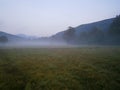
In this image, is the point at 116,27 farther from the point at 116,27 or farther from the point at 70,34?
the point at 70,34

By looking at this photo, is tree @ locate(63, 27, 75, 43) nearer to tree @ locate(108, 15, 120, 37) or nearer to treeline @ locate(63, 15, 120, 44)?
treeline @ locate(63, 15, 120, 44)

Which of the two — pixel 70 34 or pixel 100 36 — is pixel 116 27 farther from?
pixel 70 34

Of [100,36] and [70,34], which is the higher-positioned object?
[70,34]

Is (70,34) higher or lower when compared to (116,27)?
lower

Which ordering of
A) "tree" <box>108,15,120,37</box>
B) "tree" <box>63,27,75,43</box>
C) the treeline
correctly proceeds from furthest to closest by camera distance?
1. "tree" <box>63,27,75,43</box>
2. the treeline
3. "tree" <box>108,15,120,37</box>

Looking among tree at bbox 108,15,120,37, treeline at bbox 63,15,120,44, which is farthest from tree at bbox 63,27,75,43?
tree at bbox 108,15,120,37

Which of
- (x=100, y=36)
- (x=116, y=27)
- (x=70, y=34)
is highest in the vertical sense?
(x=116, y=27)

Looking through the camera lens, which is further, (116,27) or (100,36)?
(100,36)

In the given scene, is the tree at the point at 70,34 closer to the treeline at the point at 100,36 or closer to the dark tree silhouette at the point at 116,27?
the treeline at the point at 100,36

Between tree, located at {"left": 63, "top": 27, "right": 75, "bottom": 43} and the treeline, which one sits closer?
the treeline

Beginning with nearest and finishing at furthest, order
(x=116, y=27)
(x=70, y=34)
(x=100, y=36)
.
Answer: (x=116, y=27) → (x=100, y=36) → (x=70, y=34)

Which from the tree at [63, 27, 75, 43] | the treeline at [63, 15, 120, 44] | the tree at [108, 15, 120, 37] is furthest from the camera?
the tree at [63, 27, 75, 43]

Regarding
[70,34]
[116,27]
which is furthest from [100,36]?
[70,34]

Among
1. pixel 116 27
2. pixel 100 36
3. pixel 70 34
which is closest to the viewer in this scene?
pixel 116 27
